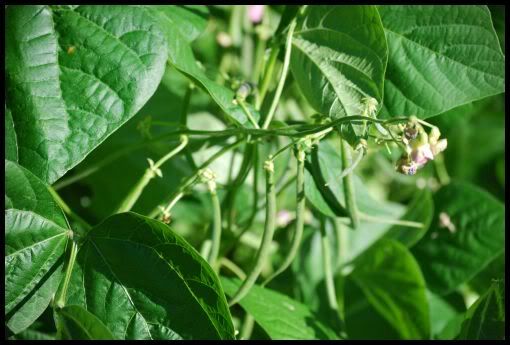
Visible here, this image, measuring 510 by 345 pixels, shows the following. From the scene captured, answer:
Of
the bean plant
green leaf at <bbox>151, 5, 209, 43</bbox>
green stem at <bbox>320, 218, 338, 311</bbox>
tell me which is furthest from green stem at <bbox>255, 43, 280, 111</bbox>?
green stem at <bbox>320, 218, 338, 311</bbox>

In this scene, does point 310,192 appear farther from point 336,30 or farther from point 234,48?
point 234,48

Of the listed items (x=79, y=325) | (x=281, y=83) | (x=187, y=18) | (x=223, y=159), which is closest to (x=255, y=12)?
(x=223, y=159)

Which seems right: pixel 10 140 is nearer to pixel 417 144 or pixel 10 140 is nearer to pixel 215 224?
pixel 215 224

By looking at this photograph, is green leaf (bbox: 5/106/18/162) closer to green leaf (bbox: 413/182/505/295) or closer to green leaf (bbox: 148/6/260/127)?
green leaf (bbox: 148/6/260/127)

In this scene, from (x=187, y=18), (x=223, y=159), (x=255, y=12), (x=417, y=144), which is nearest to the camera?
(x=417, y=144)

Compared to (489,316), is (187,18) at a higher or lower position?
higher

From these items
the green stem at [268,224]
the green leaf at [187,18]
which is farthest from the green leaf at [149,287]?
the green leaf at [187,18]
